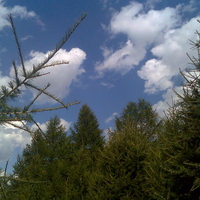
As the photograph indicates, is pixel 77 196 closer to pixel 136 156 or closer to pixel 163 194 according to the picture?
pixel 136 156

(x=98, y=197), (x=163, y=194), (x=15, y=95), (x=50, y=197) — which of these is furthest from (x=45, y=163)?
(x=15, y=95)

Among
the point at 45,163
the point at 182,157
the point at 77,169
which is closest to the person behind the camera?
the point at 182,157

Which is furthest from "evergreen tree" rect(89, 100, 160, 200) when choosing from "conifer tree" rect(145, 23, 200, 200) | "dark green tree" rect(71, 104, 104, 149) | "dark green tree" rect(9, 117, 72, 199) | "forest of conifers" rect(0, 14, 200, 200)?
"dark green tree" rect(71, 104, 104, 149)

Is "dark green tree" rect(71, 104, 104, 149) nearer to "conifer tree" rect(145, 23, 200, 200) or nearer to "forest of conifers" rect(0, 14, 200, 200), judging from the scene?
"forest of conifers" rect(0, 14, 200, 200)

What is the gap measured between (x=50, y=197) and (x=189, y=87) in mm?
11266

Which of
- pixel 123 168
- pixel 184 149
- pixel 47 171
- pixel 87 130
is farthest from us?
pixel 87 130

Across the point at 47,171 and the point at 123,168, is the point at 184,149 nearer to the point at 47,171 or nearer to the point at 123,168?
the point at 123,168

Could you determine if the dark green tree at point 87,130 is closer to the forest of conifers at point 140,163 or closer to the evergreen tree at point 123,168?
the forest of conifers at point 140,163

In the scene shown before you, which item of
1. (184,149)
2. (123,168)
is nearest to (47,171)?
(123,168)

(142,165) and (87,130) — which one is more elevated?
(87,130)

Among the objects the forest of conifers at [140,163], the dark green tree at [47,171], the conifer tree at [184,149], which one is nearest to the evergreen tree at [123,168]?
the forest of conifers at [140,163]

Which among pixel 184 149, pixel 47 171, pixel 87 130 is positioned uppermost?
pixel 87 130

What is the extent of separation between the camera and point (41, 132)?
2445 millimetres

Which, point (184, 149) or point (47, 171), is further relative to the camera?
point (47, 171)
